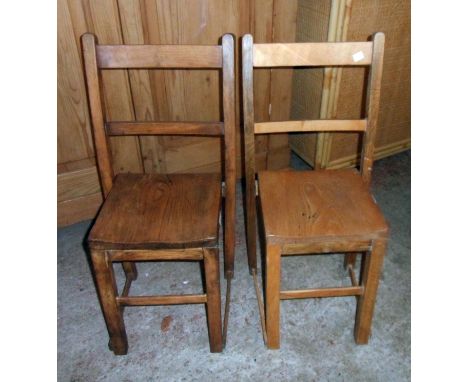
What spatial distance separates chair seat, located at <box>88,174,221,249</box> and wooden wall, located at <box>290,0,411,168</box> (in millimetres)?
683

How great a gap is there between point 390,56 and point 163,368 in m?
1.80

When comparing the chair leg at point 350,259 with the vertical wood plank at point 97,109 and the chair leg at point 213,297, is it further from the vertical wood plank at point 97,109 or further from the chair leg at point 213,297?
the vertical wood plank at point 97,109

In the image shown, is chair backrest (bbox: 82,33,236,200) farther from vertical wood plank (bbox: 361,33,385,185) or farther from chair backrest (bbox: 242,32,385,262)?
vertical wood plank (bbox: 361,33,385,185)

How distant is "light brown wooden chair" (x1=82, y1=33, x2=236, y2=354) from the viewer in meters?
1.13

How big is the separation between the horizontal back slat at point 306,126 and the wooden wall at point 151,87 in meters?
0.62

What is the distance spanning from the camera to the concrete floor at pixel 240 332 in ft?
4.41

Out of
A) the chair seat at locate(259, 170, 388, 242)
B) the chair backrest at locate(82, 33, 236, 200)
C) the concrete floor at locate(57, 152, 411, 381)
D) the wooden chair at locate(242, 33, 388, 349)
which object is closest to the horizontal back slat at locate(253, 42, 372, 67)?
the wooden chair at locate(242, 33, 388, 349)

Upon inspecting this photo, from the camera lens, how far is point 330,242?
1141mm

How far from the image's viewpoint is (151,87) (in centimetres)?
175

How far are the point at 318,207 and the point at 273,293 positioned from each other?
306 millimetres

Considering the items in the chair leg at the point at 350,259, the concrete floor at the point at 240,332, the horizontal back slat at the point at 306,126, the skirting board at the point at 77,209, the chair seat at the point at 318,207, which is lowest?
the concrete floor at the point at 240,332

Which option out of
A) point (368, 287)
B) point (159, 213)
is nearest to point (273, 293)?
point (368, 287)

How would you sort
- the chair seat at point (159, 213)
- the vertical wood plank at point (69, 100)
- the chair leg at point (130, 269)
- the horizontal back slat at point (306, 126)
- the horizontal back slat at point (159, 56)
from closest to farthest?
1. the chair seat at point (159, 213)
2. the horizontal back slat at point (159, 56)
3. the horizontal back slat at point (306, 126)
4. the vertical wood plank at point (69, 100)
5. the chair leg at point (130, 269)

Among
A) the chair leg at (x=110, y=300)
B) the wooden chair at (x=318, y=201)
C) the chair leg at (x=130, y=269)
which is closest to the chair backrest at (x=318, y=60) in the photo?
the wooden chair at (x=318, y=201)
